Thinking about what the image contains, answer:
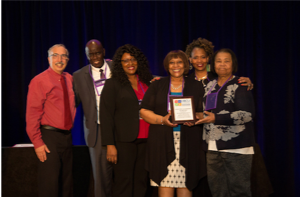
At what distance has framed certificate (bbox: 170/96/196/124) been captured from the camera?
212 centimetres

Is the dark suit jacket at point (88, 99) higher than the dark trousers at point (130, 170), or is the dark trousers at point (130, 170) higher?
the dark suit jacket at point (88, 99)

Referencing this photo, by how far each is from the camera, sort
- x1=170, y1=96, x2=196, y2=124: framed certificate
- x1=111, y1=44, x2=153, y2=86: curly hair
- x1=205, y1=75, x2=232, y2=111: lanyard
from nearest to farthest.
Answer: x1=170, y1=96, x2=196, y2=124: framed certificate
x1=205, y1=75, x2=232, y2=111: lanyard
x1=111, y1=44, x2=153, y2=86: curly hair

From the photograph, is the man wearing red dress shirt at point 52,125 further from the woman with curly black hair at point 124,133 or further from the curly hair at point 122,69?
the curly hair at point 122,69

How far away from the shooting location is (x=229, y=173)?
2322mm

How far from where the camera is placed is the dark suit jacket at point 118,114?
7.95 feet

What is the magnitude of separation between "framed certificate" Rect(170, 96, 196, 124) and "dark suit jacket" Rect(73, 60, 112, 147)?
1246mm

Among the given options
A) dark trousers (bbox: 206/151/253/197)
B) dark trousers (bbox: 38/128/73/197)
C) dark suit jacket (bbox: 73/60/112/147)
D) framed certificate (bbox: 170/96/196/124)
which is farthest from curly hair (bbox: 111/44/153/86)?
dark trousers (bbox: 206/151/253/197)

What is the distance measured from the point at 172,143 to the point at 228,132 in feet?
1.85

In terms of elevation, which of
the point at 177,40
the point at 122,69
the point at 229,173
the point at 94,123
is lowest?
the point at 229,173

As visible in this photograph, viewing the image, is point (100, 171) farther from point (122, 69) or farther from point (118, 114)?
point (122, 69)

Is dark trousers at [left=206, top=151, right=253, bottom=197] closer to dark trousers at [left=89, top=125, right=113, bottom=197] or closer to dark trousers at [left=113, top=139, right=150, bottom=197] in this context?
dark trousers at [left=113, top=139, right=150, bottom=197]

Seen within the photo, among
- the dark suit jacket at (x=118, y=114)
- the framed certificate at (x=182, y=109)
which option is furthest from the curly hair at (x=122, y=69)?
the framed certificate at (x=182, y=109)

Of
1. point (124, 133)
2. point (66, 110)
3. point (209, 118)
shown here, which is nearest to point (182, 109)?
point (209, 118)

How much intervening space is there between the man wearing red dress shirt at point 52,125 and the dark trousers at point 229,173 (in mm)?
1638
